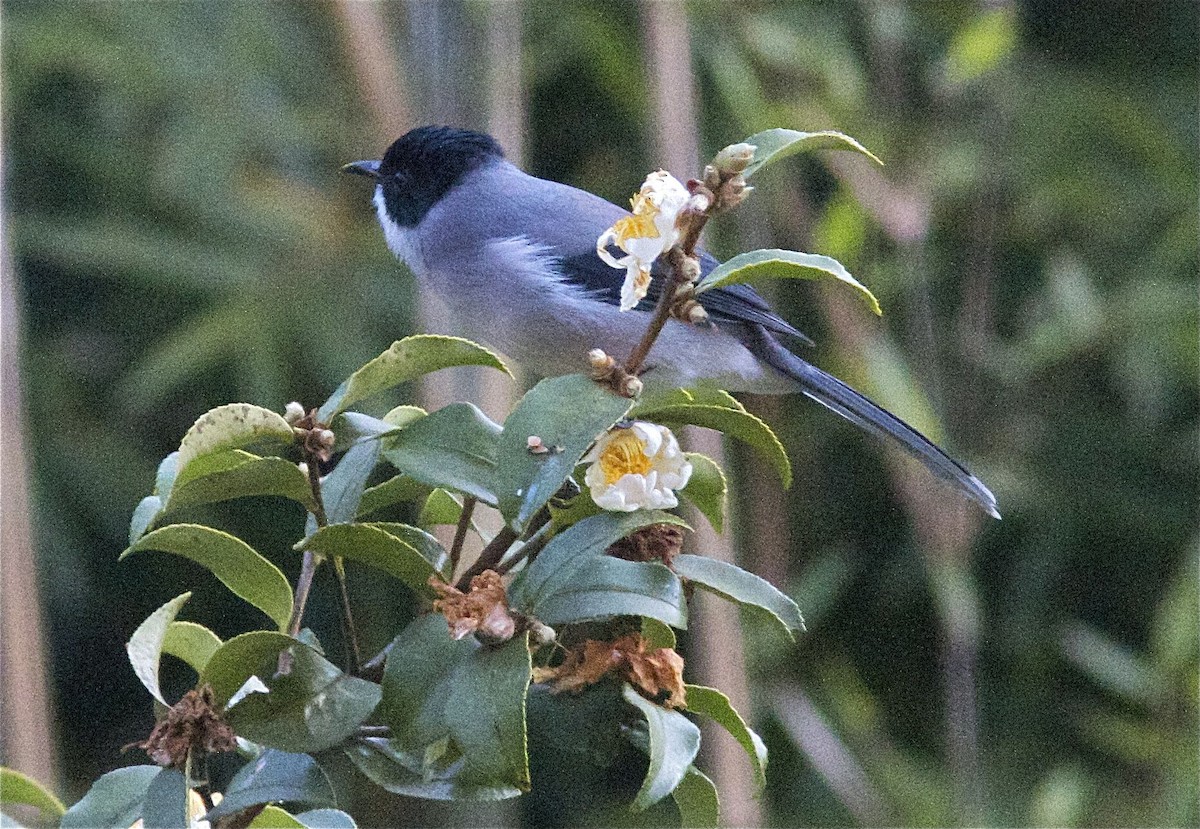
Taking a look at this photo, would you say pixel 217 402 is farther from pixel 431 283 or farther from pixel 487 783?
pixel 487 783

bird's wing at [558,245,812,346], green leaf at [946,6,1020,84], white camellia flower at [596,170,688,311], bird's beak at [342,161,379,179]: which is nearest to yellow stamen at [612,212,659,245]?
white camellia flower at [596,170,688,311]

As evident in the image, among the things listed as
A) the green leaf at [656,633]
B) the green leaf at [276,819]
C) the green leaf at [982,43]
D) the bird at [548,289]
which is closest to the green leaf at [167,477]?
the green leaf at [276,819]

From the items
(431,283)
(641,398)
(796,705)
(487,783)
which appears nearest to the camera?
(487,783)

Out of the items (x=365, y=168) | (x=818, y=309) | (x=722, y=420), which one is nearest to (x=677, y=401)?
(x=722, y=420)

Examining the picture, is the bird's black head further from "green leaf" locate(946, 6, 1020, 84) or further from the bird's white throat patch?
"green leaf" locate(946, 6, 1020, 84)

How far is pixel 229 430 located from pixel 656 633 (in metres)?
0.29

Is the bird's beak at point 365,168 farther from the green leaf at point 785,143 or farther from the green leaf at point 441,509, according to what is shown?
the green leaf at point 785,143

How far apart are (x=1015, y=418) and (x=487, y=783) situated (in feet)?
7.97

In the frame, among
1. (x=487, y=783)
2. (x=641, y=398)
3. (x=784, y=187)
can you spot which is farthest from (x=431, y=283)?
(x=784, y=187)

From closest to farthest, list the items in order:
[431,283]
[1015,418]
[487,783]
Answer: [487,783] → [431,283] → [1015,418]

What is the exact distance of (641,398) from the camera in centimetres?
89

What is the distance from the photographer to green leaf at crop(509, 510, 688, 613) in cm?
82

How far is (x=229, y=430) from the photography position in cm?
84

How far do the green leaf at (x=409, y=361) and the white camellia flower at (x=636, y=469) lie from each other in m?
0.10
